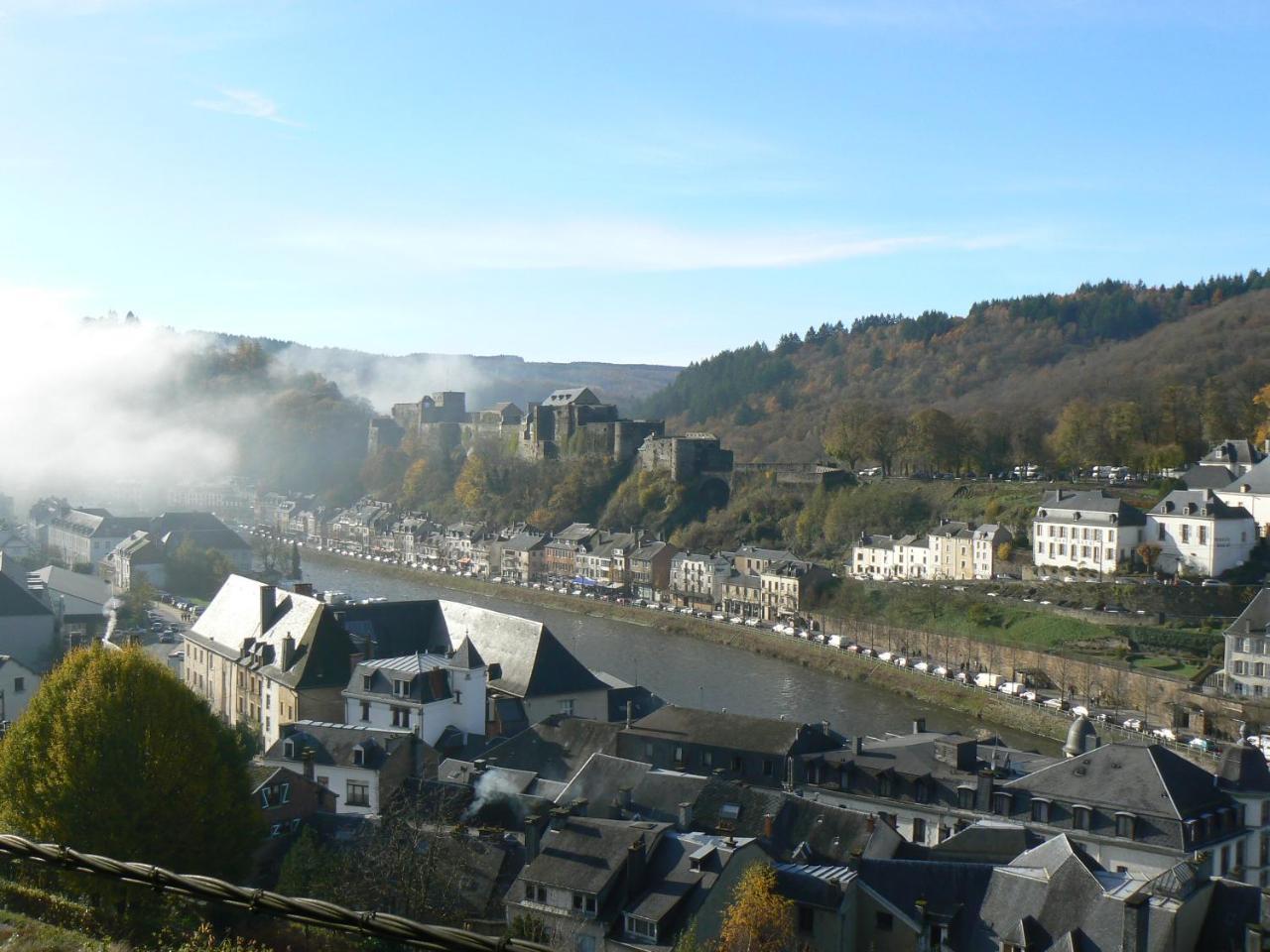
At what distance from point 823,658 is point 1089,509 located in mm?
5381

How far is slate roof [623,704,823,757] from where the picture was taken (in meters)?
10.8

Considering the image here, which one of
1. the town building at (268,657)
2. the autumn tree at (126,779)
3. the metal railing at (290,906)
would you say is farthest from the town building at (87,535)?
the metal railing at (290,906)

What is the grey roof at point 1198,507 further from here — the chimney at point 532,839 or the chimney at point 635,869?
the chimney at point 635,869

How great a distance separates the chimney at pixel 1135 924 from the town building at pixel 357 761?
205 inches

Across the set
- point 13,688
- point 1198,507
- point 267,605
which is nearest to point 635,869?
point 13,688

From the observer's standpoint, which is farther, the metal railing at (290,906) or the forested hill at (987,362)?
the forested hill at (987,362)

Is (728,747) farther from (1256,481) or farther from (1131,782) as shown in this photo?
(1256,481)

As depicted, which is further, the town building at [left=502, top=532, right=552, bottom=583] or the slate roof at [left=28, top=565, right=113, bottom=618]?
the town building at [left=502, top=532, right=552, bottom=583]

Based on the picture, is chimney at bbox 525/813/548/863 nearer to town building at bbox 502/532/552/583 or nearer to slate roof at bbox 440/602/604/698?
slate roof at bbox 440/602/604/698

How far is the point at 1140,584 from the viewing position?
19906 mm

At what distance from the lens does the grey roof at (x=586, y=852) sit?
23.0ft

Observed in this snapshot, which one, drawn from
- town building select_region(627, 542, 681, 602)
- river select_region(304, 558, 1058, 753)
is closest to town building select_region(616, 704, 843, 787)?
river select_region(304, 558, 1058, 753)

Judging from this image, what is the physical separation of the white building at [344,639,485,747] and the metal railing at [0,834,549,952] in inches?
402

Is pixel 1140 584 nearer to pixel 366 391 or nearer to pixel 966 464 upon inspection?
pixel 966 464
